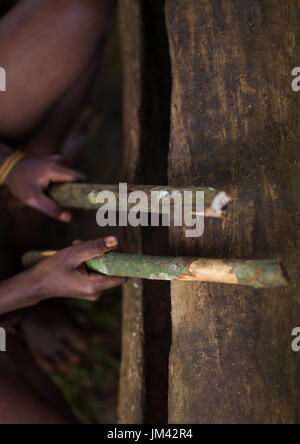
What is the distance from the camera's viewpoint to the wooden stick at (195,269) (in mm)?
725

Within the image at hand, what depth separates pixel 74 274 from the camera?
3.04 feet

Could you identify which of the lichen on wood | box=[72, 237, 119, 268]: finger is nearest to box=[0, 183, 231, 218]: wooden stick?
the lichen on wood

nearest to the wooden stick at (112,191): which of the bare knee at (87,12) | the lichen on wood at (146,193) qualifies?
the lichen on wood at (146,193)

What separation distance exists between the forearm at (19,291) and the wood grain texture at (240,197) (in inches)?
13.2

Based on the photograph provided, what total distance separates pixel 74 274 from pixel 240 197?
16.0 inches

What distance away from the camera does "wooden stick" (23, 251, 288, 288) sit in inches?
28.6

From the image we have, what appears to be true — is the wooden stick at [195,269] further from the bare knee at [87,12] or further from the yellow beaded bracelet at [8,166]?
the bare knee at [87,12]

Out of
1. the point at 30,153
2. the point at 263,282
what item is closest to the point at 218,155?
the point at 263,282

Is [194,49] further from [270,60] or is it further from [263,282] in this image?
[263,282]

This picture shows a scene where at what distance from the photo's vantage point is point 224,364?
0.88 metres

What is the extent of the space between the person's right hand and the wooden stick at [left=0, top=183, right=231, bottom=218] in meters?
0.13

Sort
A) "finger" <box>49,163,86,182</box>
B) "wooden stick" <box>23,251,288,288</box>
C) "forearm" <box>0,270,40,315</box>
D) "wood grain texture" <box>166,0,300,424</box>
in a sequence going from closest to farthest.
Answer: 1. "wooden stick" <box>23,251,288,288</box>
2. "wood grain texture" <box>166,0,300,424</box>
3. "forearm" <box>0,270,40,315</box>
4. "finger" <box>49,163,86,182</box>

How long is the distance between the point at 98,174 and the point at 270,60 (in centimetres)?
138

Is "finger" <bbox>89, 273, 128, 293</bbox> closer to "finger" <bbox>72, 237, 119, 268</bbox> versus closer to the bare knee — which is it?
"finger" <bbox>72, 237, 119, 268</bbox>
